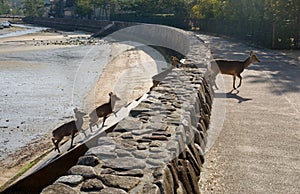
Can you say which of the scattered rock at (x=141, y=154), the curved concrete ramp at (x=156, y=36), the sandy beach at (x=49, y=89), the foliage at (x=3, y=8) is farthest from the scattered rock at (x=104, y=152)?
the foliage at (x=3, y=8)

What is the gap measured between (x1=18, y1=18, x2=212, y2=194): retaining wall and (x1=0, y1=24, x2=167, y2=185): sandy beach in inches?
207

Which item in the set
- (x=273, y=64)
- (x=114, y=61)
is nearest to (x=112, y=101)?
(x=273, y=64)

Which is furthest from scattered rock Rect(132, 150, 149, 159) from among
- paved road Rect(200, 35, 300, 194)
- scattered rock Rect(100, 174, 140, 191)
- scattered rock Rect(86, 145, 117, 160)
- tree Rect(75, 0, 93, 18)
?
tree Rect(75, 0, 93, 18)

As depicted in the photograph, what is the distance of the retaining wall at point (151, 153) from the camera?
4.11 meters

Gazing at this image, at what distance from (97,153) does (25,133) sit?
396 inches

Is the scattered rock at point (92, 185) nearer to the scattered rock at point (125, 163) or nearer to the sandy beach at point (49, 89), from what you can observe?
the scattered rock at point (125, 163)

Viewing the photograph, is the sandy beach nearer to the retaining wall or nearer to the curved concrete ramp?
the curved concrete ramp

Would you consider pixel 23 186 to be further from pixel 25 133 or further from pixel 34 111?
pixel 34 111

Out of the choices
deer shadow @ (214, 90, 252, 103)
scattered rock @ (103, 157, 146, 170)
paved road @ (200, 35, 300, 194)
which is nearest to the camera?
scattered rock @ (103, 157, 146, 170)

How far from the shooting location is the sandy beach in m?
13.2

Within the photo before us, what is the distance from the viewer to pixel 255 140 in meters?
8.03

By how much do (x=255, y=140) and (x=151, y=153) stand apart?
12.1 feet

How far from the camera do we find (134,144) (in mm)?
5148

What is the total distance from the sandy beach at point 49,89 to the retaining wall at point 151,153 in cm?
526
